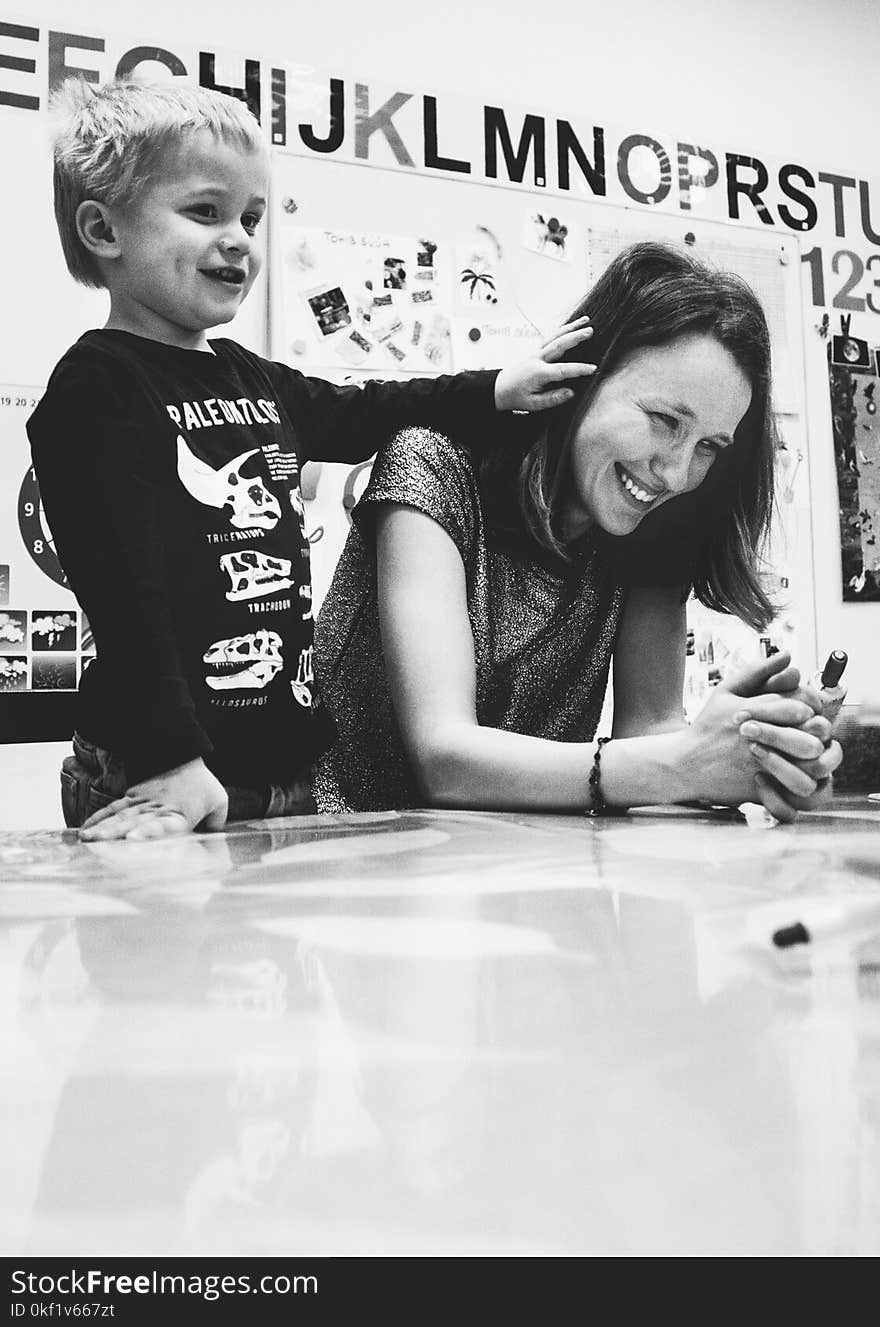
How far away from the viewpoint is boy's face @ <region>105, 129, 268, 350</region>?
3.38 feet

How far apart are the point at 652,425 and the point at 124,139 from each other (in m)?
0.55

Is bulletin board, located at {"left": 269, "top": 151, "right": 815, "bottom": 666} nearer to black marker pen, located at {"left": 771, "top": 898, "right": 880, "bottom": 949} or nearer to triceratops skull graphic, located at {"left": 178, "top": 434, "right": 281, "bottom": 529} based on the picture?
triceratops skull graphic, located at {"left": 178, "top": 434, "right": 281, "bottom": 529}

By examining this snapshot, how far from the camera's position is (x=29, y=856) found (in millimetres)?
674

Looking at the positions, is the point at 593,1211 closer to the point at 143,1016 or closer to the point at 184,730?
the point at 143,1016

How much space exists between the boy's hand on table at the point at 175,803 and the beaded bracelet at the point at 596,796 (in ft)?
0.92

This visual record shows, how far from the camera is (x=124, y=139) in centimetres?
104

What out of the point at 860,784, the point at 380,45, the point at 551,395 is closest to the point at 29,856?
the point at 551,395

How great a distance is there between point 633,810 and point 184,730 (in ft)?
1.16

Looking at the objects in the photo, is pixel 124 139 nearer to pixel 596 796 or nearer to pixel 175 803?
pixel 175 803

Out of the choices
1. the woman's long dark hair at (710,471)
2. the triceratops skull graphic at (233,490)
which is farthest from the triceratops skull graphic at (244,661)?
the woman's long dark hair at (710,471)

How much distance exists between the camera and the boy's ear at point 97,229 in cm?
106

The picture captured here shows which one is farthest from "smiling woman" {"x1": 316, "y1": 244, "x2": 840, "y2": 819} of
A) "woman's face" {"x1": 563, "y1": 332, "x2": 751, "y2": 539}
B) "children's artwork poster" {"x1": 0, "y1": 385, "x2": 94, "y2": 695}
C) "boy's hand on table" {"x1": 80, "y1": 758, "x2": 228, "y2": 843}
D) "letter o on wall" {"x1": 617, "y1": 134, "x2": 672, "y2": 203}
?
"letter o on wall" {"x1": 617, "y1": 134, "x2": 672, "y2": 203}

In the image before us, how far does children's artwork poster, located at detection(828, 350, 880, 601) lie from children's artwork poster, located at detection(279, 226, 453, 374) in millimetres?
955

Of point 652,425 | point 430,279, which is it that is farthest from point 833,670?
point 430,279
